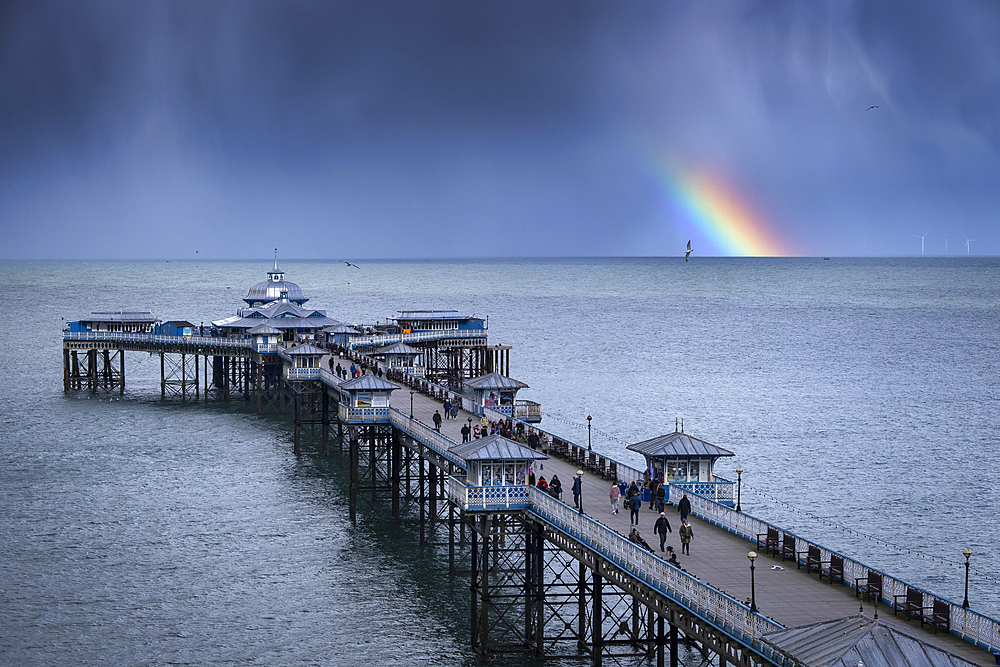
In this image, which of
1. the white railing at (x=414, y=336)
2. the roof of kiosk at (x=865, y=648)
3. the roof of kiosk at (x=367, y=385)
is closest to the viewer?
the roof of kiosk at (x=865, y=648)

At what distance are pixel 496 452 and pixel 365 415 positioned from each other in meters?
18.0

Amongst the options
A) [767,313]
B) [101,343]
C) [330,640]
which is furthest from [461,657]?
[767,313]

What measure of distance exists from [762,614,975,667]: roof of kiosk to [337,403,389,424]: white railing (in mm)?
34133

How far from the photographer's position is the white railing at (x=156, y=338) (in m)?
88.4

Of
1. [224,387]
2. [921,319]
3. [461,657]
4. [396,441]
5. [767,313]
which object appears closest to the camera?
[461,657]

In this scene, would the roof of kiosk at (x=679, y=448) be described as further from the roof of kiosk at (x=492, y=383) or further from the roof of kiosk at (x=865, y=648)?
the roof of kiosk at (x=492, y=383)

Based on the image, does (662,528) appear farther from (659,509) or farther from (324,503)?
(324,503)

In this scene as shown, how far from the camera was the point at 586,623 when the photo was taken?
127ft

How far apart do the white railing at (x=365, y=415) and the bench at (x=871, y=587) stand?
2940 cm

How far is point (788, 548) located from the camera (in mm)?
31250

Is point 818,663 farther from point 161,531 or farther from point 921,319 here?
point 921,319

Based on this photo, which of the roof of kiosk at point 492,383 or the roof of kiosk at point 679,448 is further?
the roof of kiosk at point 492,383

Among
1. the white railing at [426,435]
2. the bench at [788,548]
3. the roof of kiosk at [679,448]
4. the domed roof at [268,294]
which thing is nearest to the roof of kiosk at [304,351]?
the white railing at [426,435]

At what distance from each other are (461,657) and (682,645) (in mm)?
6601
